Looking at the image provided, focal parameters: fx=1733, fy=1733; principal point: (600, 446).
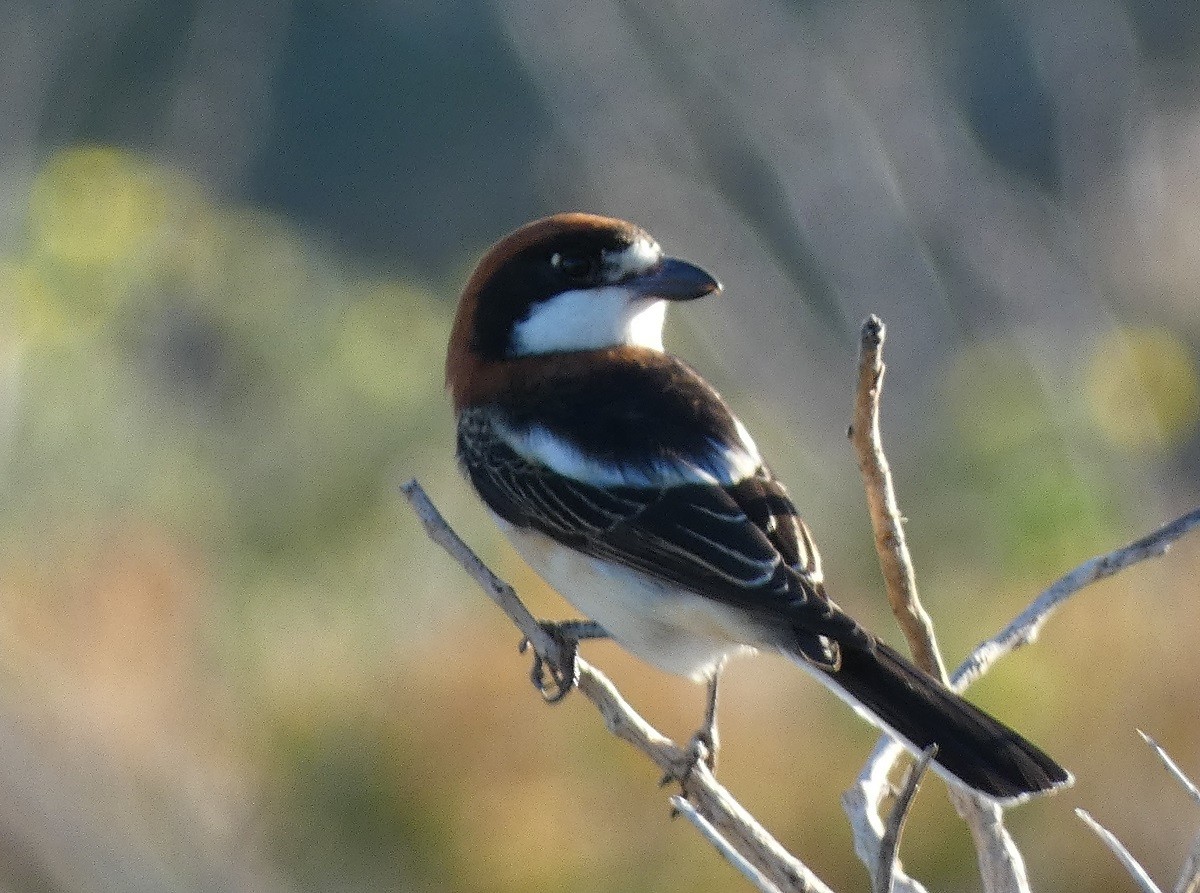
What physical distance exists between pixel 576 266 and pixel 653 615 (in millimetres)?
644

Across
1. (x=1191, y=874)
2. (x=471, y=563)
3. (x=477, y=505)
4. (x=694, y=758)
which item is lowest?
(x=477, y=505)

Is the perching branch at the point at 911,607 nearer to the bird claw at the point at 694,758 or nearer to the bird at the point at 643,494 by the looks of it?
the bird at the point at 643,494

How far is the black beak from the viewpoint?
267 centimetres

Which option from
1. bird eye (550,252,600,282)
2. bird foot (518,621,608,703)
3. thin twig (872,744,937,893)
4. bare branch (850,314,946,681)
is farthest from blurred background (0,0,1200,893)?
thin twig (872,744,937,893)

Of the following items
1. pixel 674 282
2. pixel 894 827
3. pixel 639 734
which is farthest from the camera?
pixel 674 282

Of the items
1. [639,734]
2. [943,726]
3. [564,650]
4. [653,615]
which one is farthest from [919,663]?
[564,650]

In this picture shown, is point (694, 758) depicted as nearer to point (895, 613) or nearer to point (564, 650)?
point (895, 613)

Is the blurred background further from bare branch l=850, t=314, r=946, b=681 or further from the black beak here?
bare branch l=850, t=314, r=946, b=681

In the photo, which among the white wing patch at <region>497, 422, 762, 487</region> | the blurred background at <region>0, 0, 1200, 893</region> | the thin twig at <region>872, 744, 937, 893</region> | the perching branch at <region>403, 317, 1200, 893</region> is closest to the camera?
the thin twig at <region>872, 744, 937, 893</region>

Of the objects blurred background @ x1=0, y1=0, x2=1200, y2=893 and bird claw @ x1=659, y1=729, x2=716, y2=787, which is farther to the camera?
blurred background @ x1=0, y1=0, x2=1200, y2=893

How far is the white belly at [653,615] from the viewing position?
232 centimetres

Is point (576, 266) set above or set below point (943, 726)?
above

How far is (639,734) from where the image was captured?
2025 mm

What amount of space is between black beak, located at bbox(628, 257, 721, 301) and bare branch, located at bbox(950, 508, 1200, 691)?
833 mm
